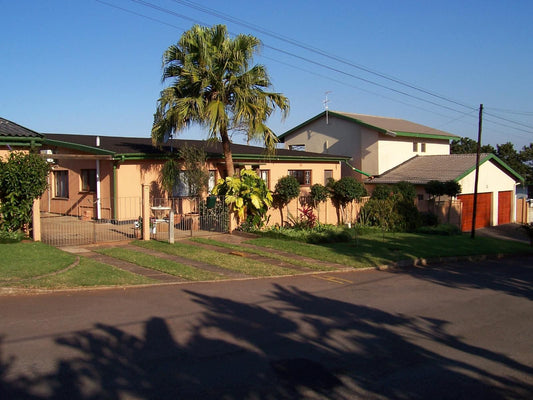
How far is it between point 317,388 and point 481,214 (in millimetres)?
27036

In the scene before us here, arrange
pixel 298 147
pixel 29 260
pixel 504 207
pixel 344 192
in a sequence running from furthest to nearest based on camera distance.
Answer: pixel 298 147 → pixel 504 207 → pixel 344 192 → pixel 29 260

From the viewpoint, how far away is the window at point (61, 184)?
2259 centimetres

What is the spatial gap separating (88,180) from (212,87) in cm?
682

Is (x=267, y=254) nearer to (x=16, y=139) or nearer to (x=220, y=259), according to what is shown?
(x=220, y=259)

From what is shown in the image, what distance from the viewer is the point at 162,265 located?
1261 cm

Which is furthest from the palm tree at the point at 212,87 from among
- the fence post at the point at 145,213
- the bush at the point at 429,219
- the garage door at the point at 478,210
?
the garage door at the point at 478,210

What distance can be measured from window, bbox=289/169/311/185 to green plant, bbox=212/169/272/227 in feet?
21.6

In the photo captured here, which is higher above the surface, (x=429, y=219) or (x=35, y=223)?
(x=35, y=223)

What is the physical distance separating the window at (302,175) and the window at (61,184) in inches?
427

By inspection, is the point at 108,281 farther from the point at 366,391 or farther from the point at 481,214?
the point at 481,214

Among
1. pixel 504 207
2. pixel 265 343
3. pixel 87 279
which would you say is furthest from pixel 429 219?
pixel 265 343

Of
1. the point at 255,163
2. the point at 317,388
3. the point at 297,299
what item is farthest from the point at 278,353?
the point at 255,163

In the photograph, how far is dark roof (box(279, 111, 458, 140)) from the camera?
30547mm

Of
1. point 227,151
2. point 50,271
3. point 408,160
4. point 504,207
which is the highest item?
point 408,160
